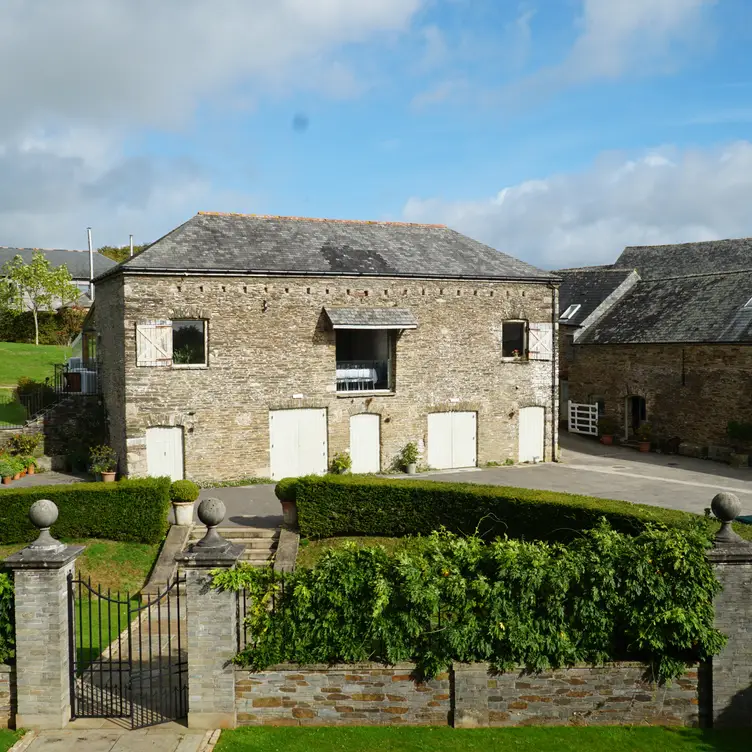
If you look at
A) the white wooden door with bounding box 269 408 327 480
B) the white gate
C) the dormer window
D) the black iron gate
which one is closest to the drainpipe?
the white gate

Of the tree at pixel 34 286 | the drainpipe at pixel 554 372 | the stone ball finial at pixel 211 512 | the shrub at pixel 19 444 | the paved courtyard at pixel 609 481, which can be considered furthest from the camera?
the tree at pixel 34 286

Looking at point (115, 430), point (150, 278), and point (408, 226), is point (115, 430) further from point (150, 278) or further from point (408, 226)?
point (408, 226)

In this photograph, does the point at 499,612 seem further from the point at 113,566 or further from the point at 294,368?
the point at 294,368

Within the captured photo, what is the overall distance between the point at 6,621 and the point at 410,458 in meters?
15.7

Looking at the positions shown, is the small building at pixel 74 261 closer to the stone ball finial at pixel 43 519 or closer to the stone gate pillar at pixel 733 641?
the stone ball finial at pixel 43 519

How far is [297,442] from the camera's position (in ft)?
75.5

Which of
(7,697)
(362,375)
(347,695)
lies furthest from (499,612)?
(362,375)

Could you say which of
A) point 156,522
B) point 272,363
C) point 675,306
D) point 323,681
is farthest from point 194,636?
point 675,306

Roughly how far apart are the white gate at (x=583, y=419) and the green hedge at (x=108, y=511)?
20784 millimetres

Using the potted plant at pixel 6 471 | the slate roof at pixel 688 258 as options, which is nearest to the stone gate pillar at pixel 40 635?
the potted plant at pixel 6 471

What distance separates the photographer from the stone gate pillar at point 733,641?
9328 mm

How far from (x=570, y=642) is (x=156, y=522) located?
33.7 ft

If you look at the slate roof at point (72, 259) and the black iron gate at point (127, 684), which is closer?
the black iron gate at point (127, 684)

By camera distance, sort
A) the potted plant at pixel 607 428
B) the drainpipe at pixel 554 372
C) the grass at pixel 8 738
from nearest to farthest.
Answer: the grass at pixel 8 738
the drainpipe at pixel 554 372
the potted plant at pixel 607 428
